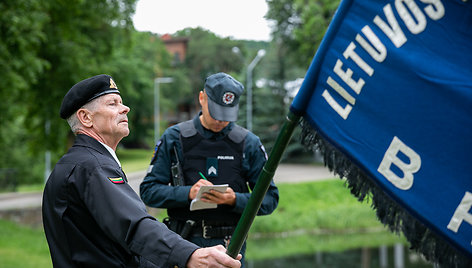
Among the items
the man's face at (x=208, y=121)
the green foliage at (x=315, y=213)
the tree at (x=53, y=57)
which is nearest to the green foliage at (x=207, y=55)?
the green foliage at (x=315, y=213)

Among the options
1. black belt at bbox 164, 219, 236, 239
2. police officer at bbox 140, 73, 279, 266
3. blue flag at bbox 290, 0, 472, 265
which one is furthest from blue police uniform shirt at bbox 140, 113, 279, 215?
blue flag at bbox 290, 0, 472, 265

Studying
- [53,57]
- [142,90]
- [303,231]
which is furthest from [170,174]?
[142,90]

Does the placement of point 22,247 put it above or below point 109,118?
below

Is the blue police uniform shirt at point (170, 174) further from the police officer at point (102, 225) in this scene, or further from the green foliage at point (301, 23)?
the green foliage at point (301, 23)

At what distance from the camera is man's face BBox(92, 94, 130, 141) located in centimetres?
208

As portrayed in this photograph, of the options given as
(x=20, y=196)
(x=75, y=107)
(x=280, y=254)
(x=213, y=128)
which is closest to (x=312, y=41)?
(x=280, y=254)

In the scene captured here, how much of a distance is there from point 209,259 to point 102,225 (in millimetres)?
401

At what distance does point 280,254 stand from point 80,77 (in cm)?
755

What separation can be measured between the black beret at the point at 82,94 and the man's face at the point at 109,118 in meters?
0.03

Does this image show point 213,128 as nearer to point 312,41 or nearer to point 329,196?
point 329,196

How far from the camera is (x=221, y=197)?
3166 millimetres

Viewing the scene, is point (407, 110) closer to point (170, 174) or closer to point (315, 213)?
point (170, 174)

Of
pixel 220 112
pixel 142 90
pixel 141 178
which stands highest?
pixel 220 112

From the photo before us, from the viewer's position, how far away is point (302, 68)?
28922mm
